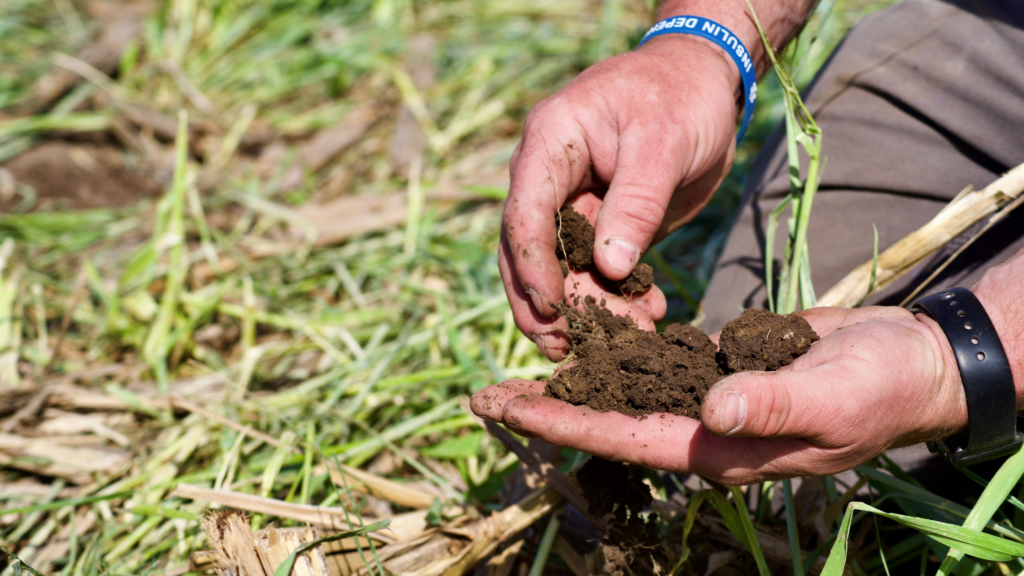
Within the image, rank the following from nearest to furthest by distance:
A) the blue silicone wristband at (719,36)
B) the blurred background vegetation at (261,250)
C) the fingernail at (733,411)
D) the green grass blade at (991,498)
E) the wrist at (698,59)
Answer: the fingernail at (733,411), the green grass blade at (991,498), the wrist at (698,59), the blue silicone wristband at (719,36), the blurred background vegetation at (261,250)

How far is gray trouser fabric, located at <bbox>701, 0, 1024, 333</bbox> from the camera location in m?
1.91

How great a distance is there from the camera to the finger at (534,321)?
5.67 feet

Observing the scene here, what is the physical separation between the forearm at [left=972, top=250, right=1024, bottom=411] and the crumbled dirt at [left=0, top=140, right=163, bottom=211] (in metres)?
4.35

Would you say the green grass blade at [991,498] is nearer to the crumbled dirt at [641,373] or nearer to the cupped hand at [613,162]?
the crumbled dirt at [641,373]

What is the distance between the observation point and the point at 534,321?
175 centimetres

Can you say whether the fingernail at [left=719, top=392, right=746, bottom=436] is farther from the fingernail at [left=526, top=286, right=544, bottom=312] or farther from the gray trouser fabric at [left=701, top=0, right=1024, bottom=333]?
the gray trouser fabric at [left=701, top=0, right=1024, bottom=333]

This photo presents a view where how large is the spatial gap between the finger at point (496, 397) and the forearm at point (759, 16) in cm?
138

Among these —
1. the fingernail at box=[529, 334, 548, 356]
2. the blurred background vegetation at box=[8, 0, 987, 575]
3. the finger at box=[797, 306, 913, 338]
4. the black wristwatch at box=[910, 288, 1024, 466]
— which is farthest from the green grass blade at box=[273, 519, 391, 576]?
the black wristwatch at box=[910, 288, 1024, 466]

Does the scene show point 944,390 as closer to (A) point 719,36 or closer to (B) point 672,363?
(B) point 672,363

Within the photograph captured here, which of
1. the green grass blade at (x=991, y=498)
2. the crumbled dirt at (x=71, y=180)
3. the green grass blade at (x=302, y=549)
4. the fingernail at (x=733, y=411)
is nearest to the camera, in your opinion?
the fingernail at (x=733, y=411)

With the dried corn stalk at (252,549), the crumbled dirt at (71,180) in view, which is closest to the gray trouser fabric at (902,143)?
the dried corn stalk at (252,549)

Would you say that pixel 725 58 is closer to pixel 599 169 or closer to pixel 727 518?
pixel 599 169

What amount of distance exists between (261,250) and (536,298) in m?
2.35

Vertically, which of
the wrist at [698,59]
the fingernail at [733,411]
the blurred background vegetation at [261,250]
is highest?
the wrist at [698,59]
